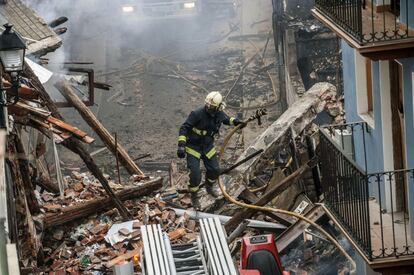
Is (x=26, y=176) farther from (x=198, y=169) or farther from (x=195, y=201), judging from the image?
(x=195, y=201)

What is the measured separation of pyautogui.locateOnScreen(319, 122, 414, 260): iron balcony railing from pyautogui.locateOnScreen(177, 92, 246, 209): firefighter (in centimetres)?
249

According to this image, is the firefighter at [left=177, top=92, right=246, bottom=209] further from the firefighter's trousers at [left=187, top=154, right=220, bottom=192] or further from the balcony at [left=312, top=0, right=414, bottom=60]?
the balcony at [left=312, top=0, right=414, bottom=60]

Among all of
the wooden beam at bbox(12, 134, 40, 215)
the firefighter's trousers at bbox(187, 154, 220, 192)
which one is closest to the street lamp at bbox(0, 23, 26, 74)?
the wooden beam at bbox(12, 134, 40, 215)

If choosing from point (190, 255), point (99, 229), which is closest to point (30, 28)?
point (99, 229)

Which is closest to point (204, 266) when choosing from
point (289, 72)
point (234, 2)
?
point (289, 72)

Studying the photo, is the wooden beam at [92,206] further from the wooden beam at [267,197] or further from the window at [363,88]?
the window at [363,88]

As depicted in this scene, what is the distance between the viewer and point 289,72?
25.5 metres

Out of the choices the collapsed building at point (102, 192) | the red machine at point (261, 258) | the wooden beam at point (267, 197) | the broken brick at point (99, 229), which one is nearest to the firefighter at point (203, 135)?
the wooden beam at point (267, 197)

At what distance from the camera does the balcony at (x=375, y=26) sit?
30.4ft

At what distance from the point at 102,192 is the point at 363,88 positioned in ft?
20.5

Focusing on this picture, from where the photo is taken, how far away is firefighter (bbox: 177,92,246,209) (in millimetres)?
14352

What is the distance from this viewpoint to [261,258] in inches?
479

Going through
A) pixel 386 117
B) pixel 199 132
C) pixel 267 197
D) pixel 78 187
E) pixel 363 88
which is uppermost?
pixel 363 88

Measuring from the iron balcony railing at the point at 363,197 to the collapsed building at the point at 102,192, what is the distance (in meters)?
2.47
